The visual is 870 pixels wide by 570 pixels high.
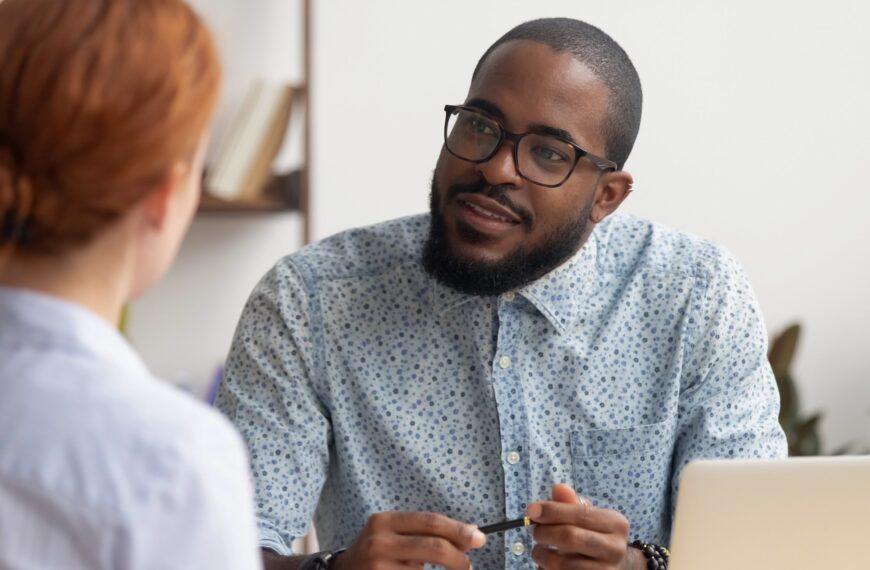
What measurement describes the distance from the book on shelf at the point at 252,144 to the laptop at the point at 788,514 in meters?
1.78

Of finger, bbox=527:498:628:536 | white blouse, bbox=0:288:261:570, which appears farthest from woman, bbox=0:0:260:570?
finger, bbox=527:498:628:536

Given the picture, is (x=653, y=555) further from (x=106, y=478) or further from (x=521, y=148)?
(x=106, y=478)

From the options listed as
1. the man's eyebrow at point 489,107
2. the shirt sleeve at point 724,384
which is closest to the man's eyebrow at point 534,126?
the man's eyebrow at point 489,107

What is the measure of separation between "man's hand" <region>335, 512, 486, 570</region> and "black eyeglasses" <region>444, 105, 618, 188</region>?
19.3 inches

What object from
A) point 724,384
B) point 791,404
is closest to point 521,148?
point 724,384

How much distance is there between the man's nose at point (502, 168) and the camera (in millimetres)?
1516

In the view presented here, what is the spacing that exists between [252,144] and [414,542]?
5.13ft

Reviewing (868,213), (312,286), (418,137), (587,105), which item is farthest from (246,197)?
(868,213)

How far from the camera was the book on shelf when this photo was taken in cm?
263

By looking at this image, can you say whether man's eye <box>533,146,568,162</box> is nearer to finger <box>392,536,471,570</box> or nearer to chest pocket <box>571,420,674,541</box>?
chest pocket <box>571,420,674,541</box>

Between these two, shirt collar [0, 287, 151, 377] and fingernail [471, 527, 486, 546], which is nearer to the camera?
shirt collar [0, 287, 151, 377]

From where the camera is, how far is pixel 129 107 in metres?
0.74

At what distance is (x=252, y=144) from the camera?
2.65m

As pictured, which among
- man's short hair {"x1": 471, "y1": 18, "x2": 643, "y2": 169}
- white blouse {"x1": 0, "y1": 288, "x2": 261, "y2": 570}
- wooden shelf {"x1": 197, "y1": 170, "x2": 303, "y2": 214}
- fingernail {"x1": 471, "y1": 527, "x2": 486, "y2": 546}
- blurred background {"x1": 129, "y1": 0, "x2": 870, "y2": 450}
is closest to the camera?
white blouse {"x1": 0, "y1": 288, "x2": 261, "y2": 570}
